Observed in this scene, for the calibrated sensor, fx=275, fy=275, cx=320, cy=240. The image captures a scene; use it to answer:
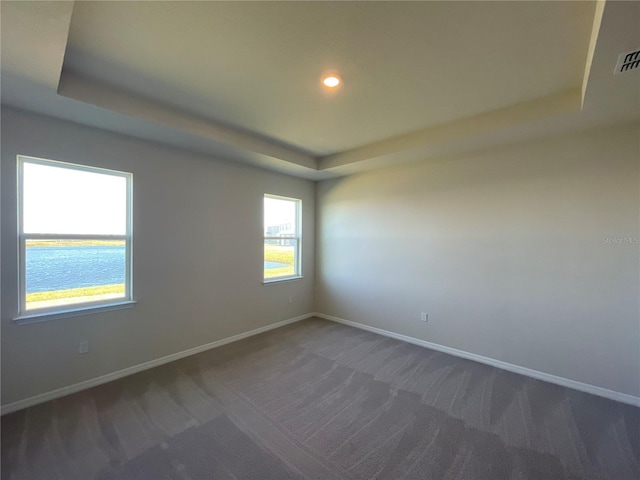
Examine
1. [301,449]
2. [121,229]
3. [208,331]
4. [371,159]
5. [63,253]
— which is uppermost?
[371,159]

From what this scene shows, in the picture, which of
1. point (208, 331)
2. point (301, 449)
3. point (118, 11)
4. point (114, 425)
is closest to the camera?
point (118, 11)

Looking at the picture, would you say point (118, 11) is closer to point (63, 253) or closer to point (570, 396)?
point (63, 253)

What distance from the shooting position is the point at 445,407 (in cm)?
245

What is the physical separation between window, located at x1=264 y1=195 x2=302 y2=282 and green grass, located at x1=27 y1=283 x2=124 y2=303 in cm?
201

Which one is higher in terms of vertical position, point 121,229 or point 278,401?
point 121,229

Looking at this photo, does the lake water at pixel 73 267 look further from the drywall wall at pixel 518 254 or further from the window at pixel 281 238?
the drywall wall at pixel 518 254

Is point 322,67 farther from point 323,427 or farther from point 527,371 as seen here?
point 527,371

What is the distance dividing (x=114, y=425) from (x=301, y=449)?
1501mm

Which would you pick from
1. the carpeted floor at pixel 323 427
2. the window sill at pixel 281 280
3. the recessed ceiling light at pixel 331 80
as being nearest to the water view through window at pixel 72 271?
the carpeted floor at pixel 323 427

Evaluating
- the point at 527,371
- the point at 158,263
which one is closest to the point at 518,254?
the point at 527,371

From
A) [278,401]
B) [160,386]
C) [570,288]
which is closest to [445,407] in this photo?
[278,401]

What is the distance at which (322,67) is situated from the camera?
2031mm

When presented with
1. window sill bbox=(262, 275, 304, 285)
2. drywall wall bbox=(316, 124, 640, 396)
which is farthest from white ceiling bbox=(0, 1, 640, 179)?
window sill bbox=(262, 275, 304, 285)

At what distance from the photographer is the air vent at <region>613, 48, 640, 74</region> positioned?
163 cm
